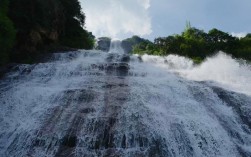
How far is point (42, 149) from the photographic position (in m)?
12.5

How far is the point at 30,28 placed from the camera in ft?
86.8

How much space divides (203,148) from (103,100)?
15.8 ft

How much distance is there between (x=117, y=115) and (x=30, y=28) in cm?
1461

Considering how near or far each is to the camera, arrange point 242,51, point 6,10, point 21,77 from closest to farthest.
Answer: point 21,77
point 6,10
point 242,51

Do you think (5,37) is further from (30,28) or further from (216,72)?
(216,72)

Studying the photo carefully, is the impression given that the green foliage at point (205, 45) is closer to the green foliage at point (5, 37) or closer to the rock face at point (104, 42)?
the green foliage at point (5, 37)

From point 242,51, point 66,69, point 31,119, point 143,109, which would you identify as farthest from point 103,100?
point 242,51

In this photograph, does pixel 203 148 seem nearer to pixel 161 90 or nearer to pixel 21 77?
pixel 161 90

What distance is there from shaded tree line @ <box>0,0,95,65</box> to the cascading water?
2.41 metres

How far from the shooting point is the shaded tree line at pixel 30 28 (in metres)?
21.6

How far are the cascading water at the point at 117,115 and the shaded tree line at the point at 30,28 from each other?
241 cm

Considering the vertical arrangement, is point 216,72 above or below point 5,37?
below

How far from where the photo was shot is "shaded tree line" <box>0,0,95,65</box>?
70.9ft

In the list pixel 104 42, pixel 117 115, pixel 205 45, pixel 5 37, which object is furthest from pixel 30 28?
pixel 104 42
